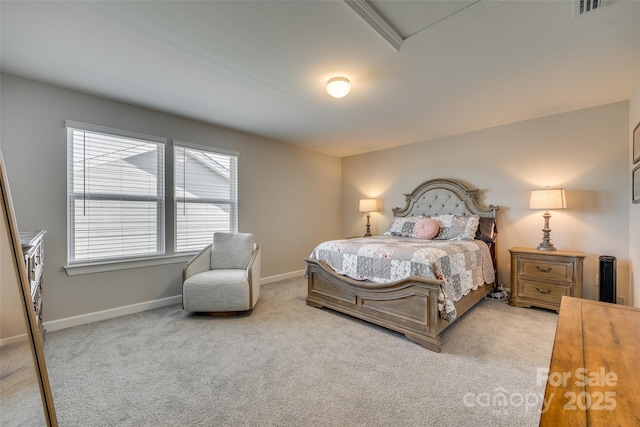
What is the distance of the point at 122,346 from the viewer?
7.43 ft

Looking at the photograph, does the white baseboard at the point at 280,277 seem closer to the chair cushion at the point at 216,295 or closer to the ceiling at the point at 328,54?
the chair cushion at the point at 216,295

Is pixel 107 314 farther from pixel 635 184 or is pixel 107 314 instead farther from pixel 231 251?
pixel 635 184

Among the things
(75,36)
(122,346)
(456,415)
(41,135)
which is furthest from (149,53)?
(456,415)

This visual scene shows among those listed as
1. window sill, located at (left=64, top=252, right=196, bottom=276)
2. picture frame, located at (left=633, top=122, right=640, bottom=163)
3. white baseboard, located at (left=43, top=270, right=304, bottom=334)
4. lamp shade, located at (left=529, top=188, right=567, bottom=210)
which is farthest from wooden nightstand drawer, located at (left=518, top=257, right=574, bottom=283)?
white baseboard, located at (left=43, top=270, right=304, bottom=334)

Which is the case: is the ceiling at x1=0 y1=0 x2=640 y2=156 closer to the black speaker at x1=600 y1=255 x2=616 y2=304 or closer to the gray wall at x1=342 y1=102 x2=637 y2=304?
the gray wall at x1=342 y1=102 x2=637 y2=304

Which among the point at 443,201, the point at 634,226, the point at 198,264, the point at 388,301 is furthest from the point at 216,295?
the point at 634,226

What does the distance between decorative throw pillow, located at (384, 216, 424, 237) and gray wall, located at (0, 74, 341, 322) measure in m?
1.74

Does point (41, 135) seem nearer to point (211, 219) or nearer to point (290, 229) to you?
point (211, 219)

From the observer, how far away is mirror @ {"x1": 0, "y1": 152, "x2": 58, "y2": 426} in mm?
1208

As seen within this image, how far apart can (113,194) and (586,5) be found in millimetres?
4216

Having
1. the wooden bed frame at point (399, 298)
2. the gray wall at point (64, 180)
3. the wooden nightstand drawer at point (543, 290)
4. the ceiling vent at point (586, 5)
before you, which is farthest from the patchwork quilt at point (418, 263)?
the ceiling vent at point (586, 5)

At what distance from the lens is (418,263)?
2363mm

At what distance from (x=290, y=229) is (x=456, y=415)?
3575 millimetres

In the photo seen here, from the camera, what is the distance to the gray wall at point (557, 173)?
3.00 metres
